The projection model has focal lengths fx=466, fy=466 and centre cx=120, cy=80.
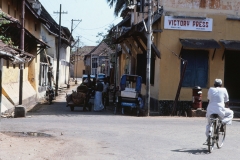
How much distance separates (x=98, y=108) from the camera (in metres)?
24.6

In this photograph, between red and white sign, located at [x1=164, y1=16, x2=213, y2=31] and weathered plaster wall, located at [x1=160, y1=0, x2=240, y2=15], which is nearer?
red and white sign, located at [x1=164, y1=16, x2=213, y2=31]

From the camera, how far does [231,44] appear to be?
22250 millimetres

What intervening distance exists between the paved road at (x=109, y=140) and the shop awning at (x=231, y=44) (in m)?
4.62

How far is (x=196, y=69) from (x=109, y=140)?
10937 millimetres

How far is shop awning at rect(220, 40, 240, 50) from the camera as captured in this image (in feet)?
72.1

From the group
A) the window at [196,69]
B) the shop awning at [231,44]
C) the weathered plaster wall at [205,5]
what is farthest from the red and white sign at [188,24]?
the window at [196,69]

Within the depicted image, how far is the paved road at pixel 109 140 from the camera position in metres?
10.8

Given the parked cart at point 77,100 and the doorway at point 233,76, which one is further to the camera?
the doorway at point 233,76

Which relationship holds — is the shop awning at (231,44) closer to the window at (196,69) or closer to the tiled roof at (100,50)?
the window at (196,69)

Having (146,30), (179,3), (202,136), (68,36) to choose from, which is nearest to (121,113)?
(146,30)

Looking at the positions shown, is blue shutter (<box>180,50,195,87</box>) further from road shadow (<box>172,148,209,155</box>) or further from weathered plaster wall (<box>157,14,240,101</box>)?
road shadow (<box>172,148,209,155</box>)

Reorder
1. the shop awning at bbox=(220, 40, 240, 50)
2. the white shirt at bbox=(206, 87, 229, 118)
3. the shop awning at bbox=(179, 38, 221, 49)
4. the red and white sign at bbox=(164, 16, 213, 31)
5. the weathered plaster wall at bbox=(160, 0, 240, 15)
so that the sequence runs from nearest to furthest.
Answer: the white shirt at bbox=(206, 87, 229, 118) → the shop awning at bbox=(179, 38, 221, 49) → the shop awning at bbox=(220, 40, 240, 50) → the red and white sign at bbox=(164, 16, 213, 31) → the weathered plaster wall at bbox=(160, 0, 240, 15)

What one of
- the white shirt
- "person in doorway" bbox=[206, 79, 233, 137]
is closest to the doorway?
"person in doorway" bbox=[206, 79, 233, 137]

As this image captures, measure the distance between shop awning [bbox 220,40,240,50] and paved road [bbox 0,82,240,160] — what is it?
462cm
